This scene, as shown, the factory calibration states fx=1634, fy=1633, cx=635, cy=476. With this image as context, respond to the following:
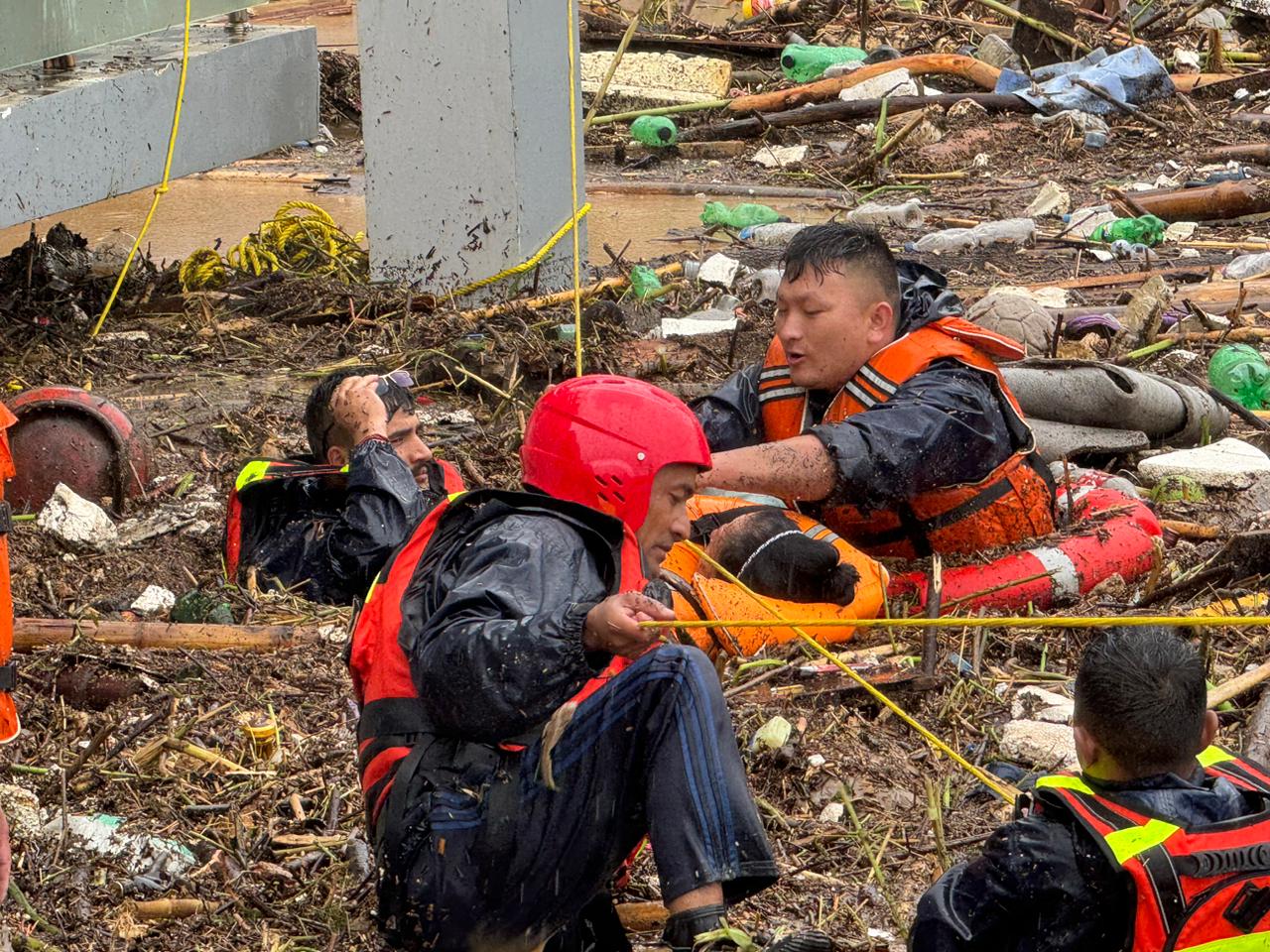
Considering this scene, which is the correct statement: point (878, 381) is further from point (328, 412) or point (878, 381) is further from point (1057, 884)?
point (1057, 884)

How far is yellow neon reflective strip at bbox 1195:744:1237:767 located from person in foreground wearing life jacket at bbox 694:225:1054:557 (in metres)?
1.98

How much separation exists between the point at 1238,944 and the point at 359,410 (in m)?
3.28

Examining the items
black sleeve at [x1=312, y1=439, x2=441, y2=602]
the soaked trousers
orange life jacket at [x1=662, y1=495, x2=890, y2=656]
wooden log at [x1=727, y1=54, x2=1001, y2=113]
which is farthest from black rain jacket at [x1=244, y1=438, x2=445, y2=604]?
wooden log at [x1=727, y1=54, x2=1001, y2=113]

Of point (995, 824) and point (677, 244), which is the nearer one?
point (995, 824)

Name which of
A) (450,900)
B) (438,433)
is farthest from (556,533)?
(438,433)

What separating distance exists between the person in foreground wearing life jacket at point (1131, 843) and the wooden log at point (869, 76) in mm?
11643

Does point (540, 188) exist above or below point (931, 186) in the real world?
above

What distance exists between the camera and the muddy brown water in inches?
408

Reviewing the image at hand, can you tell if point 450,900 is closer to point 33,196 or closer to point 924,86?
point 33,196

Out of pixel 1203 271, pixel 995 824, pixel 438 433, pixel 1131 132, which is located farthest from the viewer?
pixel 1131 132

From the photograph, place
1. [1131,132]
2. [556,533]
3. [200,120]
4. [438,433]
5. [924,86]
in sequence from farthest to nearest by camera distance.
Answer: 1. [924,86]
2. [1131,132]
3. [200,120]
4. [438,433]
5. [556,533]

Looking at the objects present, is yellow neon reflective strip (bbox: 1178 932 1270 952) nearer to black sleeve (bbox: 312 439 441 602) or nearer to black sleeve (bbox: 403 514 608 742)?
black sleeve (bbox: 403 514 608 742)

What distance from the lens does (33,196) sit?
702 centimetres

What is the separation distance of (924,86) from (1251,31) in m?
3.75
